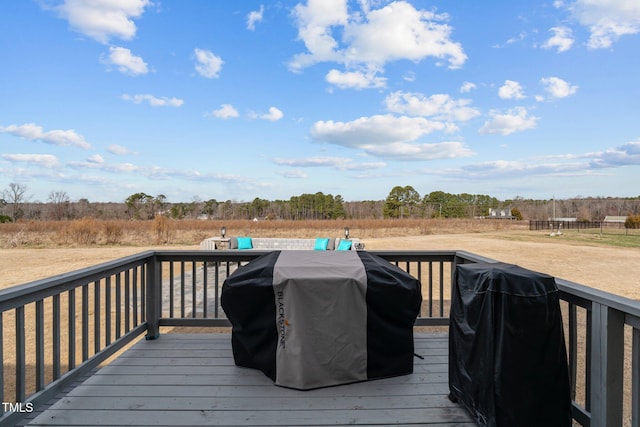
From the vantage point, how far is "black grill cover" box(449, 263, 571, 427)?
61.4 inches

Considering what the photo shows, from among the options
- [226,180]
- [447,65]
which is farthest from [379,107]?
[226,180]

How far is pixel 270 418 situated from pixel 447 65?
12.4m

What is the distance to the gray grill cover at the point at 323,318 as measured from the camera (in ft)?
6.90

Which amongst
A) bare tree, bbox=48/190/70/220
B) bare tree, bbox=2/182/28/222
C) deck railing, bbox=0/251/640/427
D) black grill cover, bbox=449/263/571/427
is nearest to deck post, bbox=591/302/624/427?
deck railing, bbox=0/251/640/427

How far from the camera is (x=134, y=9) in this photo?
6742 millimetres

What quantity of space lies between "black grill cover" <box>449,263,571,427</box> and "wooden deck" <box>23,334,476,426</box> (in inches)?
15.5

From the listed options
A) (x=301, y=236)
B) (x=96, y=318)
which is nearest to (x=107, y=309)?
(x=96, y=318)

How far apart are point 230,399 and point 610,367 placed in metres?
1.96

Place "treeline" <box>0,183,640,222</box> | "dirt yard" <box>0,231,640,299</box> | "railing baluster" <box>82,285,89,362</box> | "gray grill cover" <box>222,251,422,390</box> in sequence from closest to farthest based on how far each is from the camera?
"gray grill cover" <box>222,251,422,390</box>, "railing baluster" <box>82,285,89,362</box>, "dirt yard" <box>0,231,640,299</box>, "treeline" <box>0,183,640,222</box>

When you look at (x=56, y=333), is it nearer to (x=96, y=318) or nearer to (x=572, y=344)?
(x=96, y=318)

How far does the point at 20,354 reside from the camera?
66.2 inches

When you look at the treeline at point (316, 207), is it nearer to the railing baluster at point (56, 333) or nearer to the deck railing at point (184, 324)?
the deck railing at point (184, 324)

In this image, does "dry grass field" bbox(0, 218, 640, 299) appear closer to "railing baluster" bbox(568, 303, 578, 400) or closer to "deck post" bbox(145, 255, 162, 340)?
"deck post" bbox(145, 255, 162, 340)

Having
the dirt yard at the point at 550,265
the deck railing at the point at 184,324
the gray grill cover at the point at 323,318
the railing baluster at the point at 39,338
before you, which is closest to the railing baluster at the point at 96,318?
the deck railing at the point at 184,324
